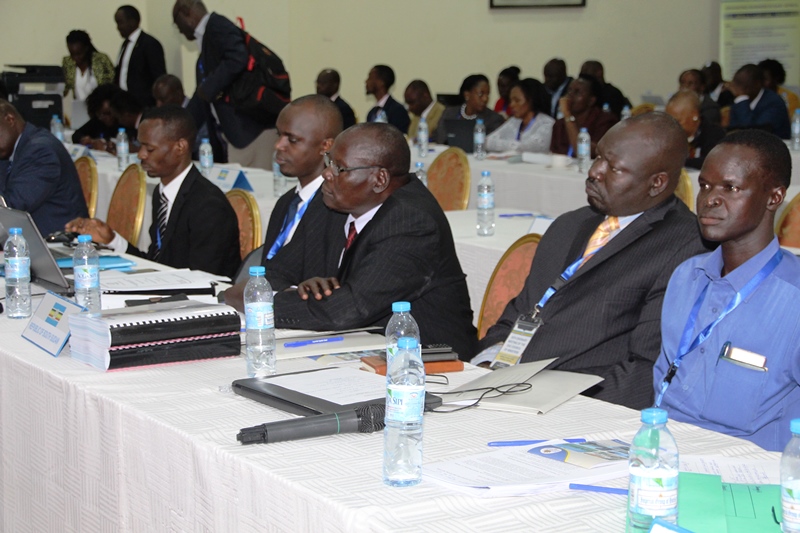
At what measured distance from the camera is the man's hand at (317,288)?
2877mm

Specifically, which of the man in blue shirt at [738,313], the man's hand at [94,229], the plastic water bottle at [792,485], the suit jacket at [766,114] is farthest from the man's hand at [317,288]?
the suit jacket at [766,114]

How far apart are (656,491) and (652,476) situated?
2 centimetres

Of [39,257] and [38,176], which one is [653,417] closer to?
[39,257]

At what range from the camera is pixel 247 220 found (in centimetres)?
434

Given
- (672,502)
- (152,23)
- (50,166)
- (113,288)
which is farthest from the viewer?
(152,23)

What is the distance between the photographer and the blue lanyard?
2215 mm

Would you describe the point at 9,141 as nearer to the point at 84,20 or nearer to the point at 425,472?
the point at 425,472

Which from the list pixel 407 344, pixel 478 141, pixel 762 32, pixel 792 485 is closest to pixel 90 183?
pixel 478 141

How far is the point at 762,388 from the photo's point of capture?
2182 millimetres

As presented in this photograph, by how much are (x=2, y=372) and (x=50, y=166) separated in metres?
2.74

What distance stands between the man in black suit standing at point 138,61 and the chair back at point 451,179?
487cm

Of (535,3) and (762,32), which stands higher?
(535,3)

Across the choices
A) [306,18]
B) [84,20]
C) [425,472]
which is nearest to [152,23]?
[84,20]

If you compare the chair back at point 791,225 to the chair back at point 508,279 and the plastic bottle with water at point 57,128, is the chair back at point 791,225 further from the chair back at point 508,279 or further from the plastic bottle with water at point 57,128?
the plastic bottle with water at point 57,128
